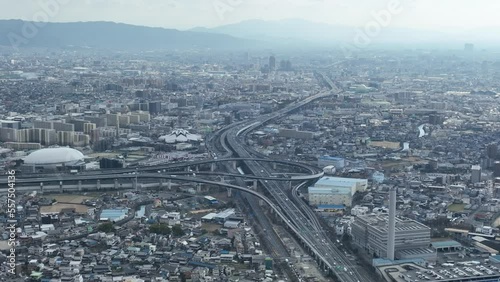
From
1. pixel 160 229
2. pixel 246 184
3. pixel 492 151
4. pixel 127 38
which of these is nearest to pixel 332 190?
pixel 246 184

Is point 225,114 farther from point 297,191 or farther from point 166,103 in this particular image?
point 297,191

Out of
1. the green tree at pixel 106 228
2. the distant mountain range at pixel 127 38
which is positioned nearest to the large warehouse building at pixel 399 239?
the green tree at pixel 106 228

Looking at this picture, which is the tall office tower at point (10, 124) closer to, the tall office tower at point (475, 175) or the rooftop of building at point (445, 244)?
the tall office tower at point (475, 175)

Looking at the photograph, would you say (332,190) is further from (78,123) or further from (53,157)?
(78,123)

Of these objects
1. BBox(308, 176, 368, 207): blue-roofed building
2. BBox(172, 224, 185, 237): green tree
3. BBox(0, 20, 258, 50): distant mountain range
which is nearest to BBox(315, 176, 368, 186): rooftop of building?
BBox(308, 176, 368, 207): blue-roofed building

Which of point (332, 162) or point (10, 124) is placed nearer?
point (332, 162)

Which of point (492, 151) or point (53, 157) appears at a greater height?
point (492, 151)

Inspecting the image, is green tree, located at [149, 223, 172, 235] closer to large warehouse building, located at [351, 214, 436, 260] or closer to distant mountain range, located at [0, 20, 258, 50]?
large warehouse building, located at [351, 214, 436, 260]

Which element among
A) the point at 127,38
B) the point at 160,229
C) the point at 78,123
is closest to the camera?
the point at 160,229
